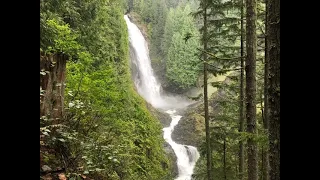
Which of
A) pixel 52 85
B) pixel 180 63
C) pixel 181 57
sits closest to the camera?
pixel 52 85

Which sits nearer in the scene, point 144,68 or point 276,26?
point 276,26

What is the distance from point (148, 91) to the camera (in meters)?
43.2

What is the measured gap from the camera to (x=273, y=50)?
1.91m

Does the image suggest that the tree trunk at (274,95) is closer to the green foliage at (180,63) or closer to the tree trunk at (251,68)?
the tree trunk at (251,68)

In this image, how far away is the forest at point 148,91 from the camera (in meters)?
4.89

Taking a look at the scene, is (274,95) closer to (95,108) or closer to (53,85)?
(53,85)

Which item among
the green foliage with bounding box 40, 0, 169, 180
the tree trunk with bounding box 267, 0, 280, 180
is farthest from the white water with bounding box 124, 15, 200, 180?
the tree trunk with bounding box 267, 0, 280, 180

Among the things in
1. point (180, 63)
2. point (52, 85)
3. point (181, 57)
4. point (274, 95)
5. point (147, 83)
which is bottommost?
point (274, 95)

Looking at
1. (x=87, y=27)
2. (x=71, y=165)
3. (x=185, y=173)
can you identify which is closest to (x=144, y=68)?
(x=185, y=173)

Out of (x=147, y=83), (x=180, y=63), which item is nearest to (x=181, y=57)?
(x=180, y=63)

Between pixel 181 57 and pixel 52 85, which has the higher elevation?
pixel 181 57

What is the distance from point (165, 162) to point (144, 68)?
2143 cm

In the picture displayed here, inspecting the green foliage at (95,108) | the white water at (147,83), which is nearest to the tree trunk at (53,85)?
the green foliage at (95,108)
